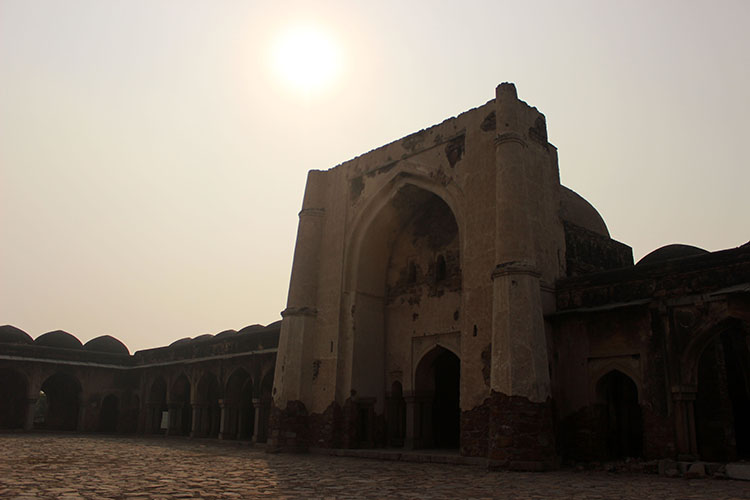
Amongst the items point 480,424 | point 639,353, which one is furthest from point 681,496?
point 480,424

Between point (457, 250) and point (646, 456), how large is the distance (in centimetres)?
645

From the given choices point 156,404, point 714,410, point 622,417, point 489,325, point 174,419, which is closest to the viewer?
point 714,410

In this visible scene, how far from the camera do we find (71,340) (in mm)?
27734

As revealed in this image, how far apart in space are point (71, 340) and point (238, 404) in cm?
1067

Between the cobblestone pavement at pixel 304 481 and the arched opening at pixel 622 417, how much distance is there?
7.45 feet

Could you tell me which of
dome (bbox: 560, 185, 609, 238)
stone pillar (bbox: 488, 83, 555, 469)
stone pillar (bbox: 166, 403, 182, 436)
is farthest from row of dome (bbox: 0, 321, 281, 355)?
stone pillar (bbox: 488, 83, 555, 469)

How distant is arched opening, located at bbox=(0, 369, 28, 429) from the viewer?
82.8ft

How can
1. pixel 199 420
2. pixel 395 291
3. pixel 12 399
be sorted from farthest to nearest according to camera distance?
1. pixel 12 399
2. pixel 199 420
3. pixel 395 291

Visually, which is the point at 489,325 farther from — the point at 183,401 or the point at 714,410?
the point at 183,401

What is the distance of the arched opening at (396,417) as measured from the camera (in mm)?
15648

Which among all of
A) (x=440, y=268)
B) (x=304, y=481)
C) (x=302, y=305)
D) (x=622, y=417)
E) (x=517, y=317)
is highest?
(x=440, y=268)

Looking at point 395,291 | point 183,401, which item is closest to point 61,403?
point 183,401

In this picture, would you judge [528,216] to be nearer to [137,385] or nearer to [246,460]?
[246,460]

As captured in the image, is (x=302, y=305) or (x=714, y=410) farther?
(x=302, y=305)
